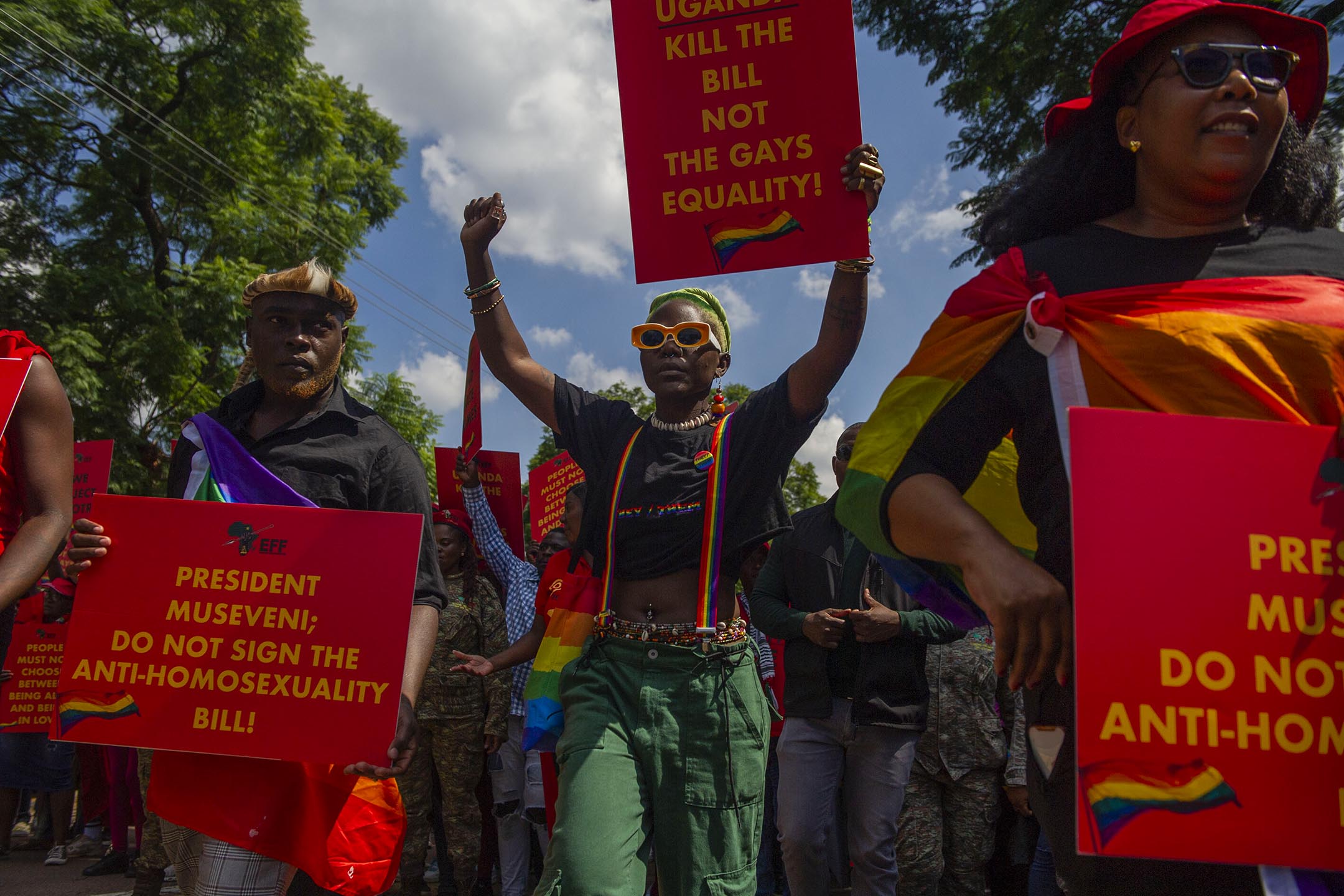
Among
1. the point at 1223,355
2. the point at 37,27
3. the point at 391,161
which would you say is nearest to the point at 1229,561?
the point at 1223,355

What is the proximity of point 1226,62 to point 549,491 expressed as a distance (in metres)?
6.65

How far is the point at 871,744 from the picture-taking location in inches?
166

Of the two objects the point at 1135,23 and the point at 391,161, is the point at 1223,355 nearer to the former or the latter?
the point at 1135,23

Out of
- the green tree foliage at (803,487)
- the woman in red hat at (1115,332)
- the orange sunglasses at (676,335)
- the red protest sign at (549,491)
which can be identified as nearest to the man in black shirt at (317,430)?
the orange sunglasses at (676,335)

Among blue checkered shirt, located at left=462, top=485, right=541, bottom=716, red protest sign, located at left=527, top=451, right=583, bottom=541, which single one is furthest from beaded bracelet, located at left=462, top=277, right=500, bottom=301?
red protest sign, located at left=527, top=451, right=583, bottom=541

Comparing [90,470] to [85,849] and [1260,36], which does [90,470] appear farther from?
[1260,36]

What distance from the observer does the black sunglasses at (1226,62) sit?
1.78m

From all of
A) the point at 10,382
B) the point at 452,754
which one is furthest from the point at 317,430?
the point at 452,754

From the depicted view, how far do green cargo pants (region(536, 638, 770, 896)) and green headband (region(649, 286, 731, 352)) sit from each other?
1.17 metres

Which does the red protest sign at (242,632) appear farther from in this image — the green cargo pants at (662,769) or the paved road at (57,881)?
the paved road at (57,881)

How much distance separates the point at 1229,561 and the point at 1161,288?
0.51 metres

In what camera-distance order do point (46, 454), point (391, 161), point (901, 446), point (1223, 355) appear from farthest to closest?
point (391, 161) → point (46, 454) → point (901, 446) → point (1223, 355)

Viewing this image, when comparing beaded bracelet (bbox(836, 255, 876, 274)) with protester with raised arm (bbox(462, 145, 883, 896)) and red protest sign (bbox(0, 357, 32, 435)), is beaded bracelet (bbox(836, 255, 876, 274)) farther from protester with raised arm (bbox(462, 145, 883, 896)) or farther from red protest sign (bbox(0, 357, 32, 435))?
red protest sign (bbox(0, 357, 32, 435))

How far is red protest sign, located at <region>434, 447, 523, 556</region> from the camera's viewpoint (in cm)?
682
